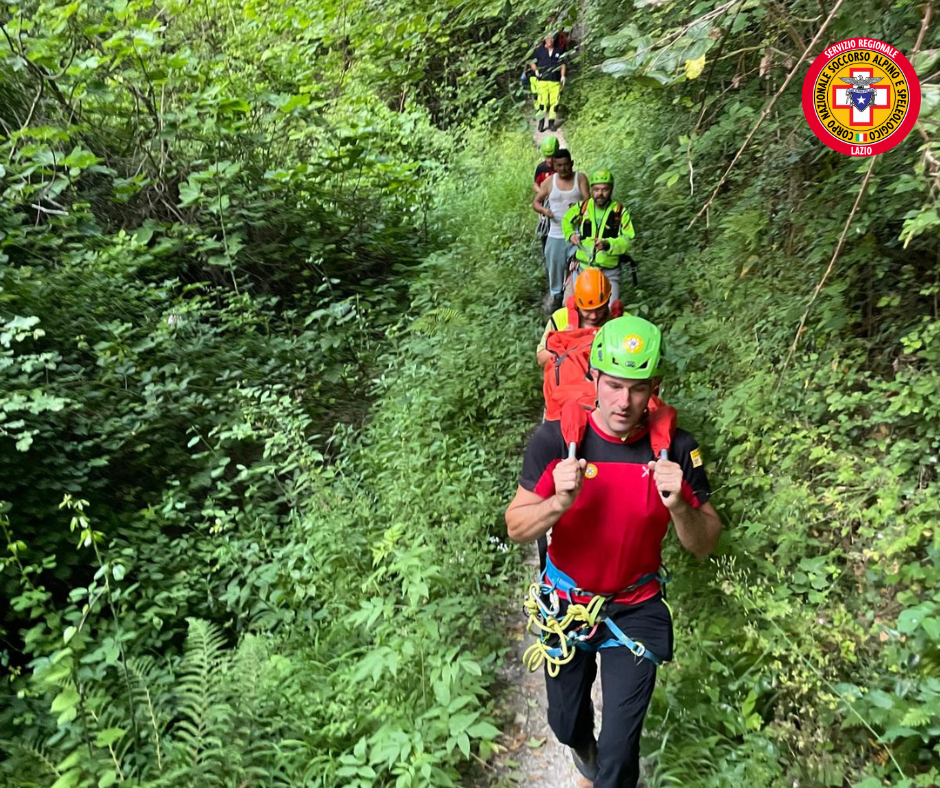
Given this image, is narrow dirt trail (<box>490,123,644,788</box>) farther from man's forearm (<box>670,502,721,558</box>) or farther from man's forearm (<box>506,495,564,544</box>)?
man's forearm (<box>506,495,564,544</box>)

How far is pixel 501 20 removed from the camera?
1731cm

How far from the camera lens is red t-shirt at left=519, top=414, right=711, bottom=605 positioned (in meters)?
2.62

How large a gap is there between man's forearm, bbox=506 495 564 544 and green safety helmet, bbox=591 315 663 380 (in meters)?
0.60

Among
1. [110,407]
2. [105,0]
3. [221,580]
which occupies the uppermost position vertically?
[105,0]

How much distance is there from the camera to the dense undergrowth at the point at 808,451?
9.44 ft

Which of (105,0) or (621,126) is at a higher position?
(105,0)

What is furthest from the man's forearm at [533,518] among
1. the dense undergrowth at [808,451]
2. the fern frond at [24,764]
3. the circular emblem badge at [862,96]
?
the fern frond at [24,764]

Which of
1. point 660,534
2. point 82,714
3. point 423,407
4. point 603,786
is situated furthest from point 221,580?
point 660,534

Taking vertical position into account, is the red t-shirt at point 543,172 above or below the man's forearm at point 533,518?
below

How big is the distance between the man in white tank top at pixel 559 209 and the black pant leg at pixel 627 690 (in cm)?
596

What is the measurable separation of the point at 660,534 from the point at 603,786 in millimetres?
1172

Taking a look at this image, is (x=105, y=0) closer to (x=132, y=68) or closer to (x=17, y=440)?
(x=132, y=68)

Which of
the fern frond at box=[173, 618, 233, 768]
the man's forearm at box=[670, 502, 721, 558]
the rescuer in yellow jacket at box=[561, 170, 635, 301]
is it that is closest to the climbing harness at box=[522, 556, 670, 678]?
the man's forearm at box=[670, 502, 721, 558]

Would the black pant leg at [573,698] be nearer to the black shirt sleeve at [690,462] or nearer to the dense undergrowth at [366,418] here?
the dense undergrowth at [366,418]
